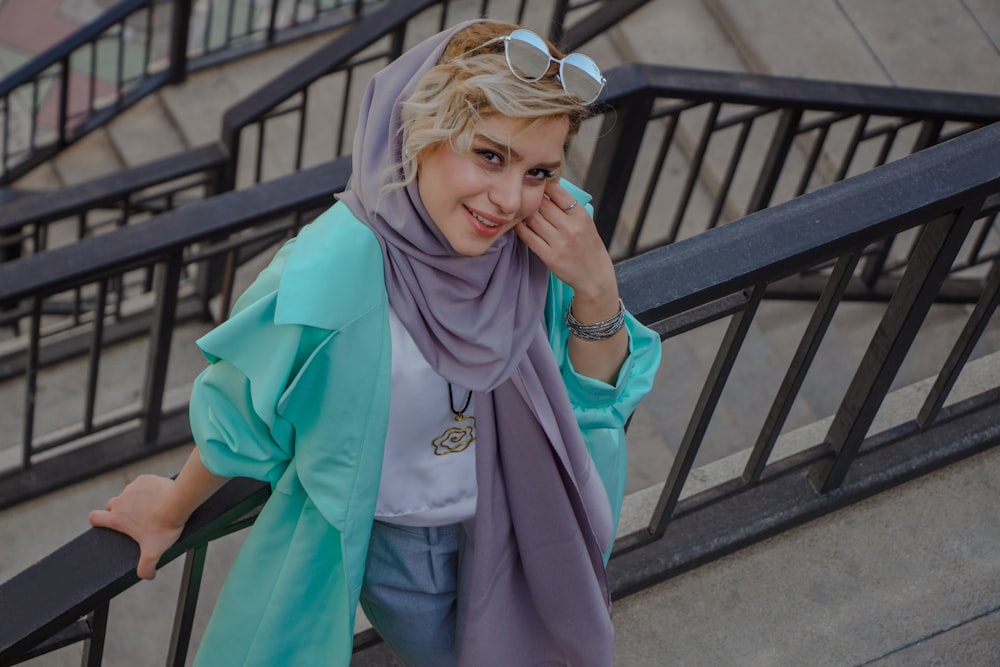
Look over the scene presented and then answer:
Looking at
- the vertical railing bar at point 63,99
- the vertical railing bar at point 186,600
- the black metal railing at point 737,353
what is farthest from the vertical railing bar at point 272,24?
the vertical railing bar at point 186,600

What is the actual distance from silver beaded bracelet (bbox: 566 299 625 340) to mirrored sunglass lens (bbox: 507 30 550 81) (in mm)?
373

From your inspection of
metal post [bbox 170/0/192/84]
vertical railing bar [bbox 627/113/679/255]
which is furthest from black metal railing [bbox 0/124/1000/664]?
metal post [bbox 170/0/192/84]

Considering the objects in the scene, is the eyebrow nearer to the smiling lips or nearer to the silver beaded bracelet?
the smiling lips

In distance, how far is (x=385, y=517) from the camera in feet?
6.84

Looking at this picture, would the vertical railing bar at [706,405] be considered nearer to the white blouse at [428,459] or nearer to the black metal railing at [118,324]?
the white blouse at [428,459]

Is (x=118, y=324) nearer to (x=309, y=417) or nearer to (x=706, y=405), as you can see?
(x=706, y=405)

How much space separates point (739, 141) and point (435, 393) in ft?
9.37

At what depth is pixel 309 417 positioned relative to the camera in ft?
6.35

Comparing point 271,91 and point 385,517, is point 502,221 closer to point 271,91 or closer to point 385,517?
point 385,517

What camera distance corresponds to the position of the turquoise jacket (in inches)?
72.6

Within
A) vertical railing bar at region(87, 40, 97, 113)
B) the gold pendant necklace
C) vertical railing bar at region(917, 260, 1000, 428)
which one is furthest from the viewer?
vertical railing bar at region(87, 40, 97, 113)

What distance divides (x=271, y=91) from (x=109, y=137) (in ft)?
7.30

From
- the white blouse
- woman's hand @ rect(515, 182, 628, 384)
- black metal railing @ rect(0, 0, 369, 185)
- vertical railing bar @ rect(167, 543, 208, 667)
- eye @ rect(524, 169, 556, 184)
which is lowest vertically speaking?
black metal railing @ rect(0, 0, 369, 185)

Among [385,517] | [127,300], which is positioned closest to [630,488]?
[127,300]
